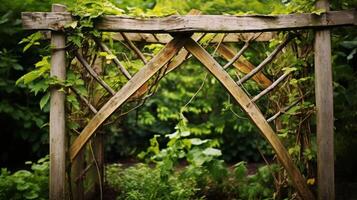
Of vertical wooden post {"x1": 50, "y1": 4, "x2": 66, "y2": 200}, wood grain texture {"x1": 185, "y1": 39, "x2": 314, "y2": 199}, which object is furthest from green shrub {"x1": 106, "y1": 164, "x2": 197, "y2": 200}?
wood grain texture {"x1": 185, "y1": 39, "x2": 314, "y2": 199}

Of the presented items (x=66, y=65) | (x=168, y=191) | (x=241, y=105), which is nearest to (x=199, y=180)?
(x=168, y=191)

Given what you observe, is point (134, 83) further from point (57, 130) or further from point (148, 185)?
point (148, 185)

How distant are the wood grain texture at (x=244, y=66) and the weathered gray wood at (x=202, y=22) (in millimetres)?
1083

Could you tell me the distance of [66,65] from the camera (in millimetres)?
3625

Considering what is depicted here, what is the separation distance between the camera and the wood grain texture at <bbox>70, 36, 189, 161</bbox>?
11.7 ft

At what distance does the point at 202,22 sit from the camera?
11.3 feet

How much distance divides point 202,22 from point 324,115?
127 cm

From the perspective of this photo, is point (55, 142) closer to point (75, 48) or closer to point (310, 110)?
point (75, 48)

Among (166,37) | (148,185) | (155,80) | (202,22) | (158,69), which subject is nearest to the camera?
(202,22)

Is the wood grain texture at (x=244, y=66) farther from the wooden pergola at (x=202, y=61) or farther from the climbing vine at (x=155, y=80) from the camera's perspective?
the wooden pergola at (x=202, y=61)

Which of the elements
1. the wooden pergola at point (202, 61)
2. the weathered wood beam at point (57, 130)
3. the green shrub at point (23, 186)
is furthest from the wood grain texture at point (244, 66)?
the green shrub at point (23, 186)

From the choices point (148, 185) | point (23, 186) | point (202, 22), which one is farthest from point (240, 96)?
point (23, 186)

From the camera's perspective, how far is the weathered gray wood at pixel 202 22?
3.44m

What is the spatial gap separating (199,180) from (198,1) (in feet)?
7.43
